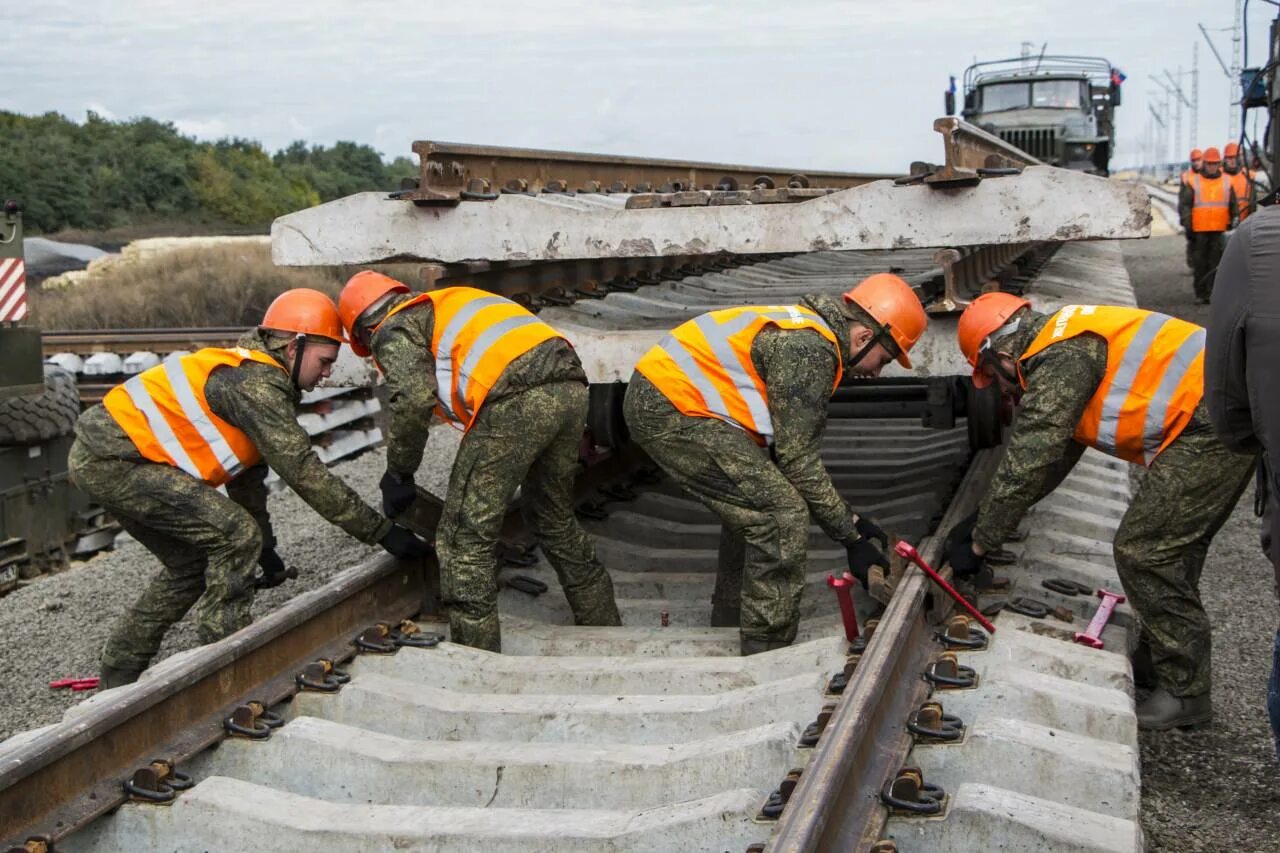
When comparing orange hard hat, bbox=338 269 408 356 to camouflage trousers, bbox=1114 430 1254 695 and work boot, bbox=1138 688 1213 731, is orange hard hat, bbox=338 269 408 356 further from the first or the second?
work boot, bbox=1138 688 1213 731

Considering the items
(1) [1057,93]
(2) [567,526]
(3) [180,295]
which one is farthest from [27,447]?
(1) [1057,93]

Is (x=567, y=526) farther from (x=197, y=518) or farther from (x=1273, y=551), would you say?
(x=1273, y=551)

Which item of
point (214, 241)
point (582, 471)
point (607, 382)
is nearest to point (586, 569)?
point (607, 382)

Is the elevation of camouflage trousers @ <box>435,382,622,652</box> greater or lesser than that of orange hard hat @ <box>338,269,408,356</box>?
lesser

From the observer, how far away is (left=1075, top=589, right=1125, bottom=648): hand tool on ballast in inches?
186

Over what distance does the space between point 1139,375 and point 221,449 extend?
3321 mm

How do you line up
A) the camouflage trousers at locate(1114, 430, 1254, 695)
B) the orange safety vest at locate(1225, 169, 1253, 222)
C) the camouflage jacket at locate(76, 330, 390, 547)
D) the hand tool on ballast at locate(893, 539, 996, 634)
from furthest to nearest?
the orange safety vest at locate(1225, 169, 1253, 222)
the camouflage jacket at locate(76, 330, 390, 547)
the camouflage trousers at locate(1114, 430, 1254, 695)
the hand tool on ballast at locate(893, 539, 996, 634)

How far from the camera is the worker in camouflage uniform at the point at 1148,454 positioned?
4.77 metres

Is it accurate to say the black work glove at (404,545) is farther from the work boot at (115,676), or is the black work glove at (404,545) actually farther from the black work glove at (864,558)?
the black work glove at (864,558)

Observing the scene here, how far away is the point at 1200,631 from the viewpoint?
488 cm

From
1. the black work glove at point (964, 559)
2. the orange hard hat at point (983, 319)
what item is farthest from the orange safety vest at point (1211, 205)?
the black work glove at point (964, 559)

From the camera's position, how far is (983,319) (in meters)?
5.21

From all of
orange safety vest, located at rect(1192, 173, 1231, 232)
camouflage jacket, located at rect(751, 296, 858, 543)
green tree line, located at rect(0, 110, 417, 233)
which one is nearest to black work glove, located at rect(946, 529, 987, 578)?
camouflage jacket, located at rect(751, 296, 858, 543)

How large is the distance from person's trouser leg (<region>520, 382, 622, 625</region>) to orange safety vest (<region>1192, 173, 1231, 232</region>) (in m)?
13.9
